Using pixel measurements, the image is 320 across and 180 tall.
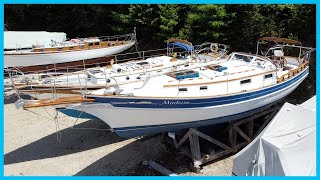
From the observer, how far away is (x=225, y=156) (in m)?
11.9

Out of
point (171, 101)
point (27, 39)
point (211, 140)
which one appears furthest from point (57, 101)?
point (27, 39)

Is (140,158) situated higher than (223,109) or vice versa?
(223,109)

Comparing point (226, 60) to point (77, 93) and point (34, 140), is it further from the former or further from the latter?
point (34, 140)

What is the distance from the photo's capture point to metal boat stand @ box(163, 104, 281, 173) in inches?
432

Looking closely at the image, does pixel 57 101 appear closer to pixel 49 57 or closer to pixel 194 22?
pixel 49 57

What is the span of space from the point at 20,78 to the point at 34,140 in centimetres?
247

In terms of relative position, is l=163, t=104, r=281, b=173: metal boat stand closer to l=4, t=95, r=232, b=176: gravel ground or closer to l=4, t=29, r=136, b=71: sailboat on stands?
l=4, t=95, r=232, b=176: gravel ground

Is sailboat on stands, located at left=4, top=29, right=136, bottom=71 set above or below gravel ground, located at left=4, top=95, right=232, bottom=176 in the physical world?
above

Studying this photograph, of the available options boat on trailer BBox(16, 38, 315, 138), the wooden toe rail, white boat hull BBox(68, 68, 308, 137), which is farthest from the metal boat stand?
the wooden toe rail

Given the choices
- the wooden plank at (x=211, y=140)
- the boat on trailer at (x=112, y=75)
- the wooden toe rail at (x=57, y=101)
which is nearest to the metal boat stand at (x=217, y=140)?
the wooden plank at (x=211, y=140)

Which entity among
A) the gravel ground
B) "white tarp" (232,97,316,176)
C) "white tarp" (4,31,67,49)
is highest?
"white tarp" (4,31,67,49)

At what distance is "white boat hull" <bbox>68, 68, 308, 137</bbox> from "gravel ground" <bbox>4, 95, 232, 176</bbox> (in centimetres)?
144

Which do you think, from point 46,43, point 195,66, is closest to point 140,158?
point 195,66

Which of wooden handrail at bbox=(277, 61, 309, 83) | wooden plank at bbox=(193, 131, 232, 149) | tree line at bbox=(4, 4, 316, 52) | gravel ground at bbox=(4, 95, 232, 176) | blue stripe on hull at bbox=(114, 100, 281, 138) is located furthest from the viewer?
tree line at bbox=(4, 4, 316, 52)
